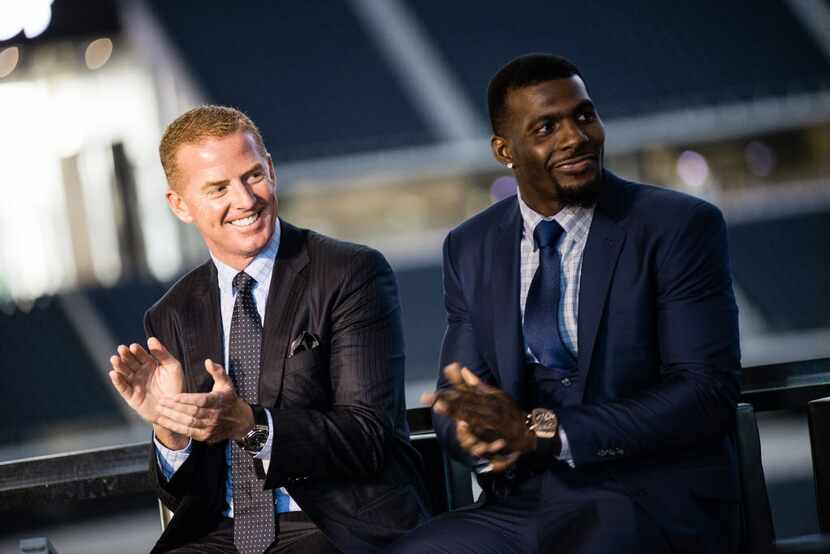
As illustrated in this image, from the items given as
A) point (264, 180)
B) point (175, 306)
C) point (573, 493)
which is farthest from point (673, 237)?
point (175, 306)

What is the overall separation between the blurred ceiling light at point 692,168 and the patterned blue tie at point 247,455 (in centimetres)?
506

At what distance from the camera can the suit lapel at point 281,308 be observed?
6.76 ft

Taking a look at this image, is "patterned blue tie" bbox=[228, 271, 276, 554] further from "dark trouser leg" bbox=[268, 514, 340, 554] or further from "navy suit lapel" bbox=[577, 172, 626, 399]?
"navy suit lapel" bbox=[577, 172, 626, 399]

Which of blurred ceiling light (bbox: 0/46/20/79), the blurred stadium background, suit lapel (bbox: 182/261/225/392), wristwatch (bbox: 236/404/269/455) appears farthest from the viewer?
the blurred stadium background

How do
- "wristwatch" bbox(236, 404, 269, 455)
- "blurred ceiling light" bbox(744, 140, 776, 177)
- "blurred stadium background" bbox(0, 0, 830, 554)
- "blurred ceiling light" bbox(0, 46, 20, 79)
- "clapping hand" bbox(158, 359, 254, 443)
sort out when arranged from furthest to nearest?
"blurred ceiling light" bbox(744, 140, 776, 177) < "blurred stadium background" bbox(0, 0, 830, 554) < "blurred ceiling light" bbox(0, 46, 20, 79) < "wristwatch" bbox(236, 404, 269, 455) < "clapping hand" bbox(158, 359, 254, 443)

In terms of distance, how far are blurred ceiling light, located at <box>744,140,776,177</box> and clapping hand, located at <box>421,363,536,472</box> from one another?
17.5 feet

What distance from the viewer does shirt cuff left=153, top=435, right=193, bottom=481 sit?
202 cm

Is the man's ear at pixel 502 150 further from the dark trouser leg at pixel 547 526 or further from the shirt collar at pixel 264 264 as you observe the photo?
the dark trouser leg at pixel 547 526

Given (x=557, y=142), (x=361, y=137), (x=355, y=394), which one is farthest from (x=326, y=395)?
(x=361, y=137)

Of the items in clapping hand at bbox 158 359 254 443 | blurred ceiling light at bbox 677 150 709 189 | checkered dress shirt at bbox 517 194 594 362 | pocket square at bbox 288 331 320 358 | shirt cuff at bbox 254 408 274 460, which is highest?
blurred ceiling light at bbox 677 150 709 189

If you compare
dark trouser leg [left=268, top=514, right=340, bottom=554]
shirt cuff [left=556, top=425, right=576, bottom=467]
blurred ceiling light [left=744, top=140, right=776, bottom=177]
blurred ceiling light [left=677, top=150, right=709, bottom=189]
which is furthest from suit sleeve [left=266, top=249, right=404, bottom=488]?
blurred ceiling light [left=744, top=140, right=776, bottom=177]

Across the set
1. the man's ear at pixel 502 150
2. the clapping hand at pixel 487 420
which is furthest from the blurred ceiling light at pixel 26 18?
the clapping hand at pixel 487 420

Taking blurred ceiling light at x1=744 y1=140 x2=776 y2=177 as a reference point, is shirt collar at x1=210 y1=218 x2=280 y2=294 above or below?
below

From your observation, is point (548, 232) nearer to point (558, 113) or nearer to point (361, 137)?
point (558, 113)
